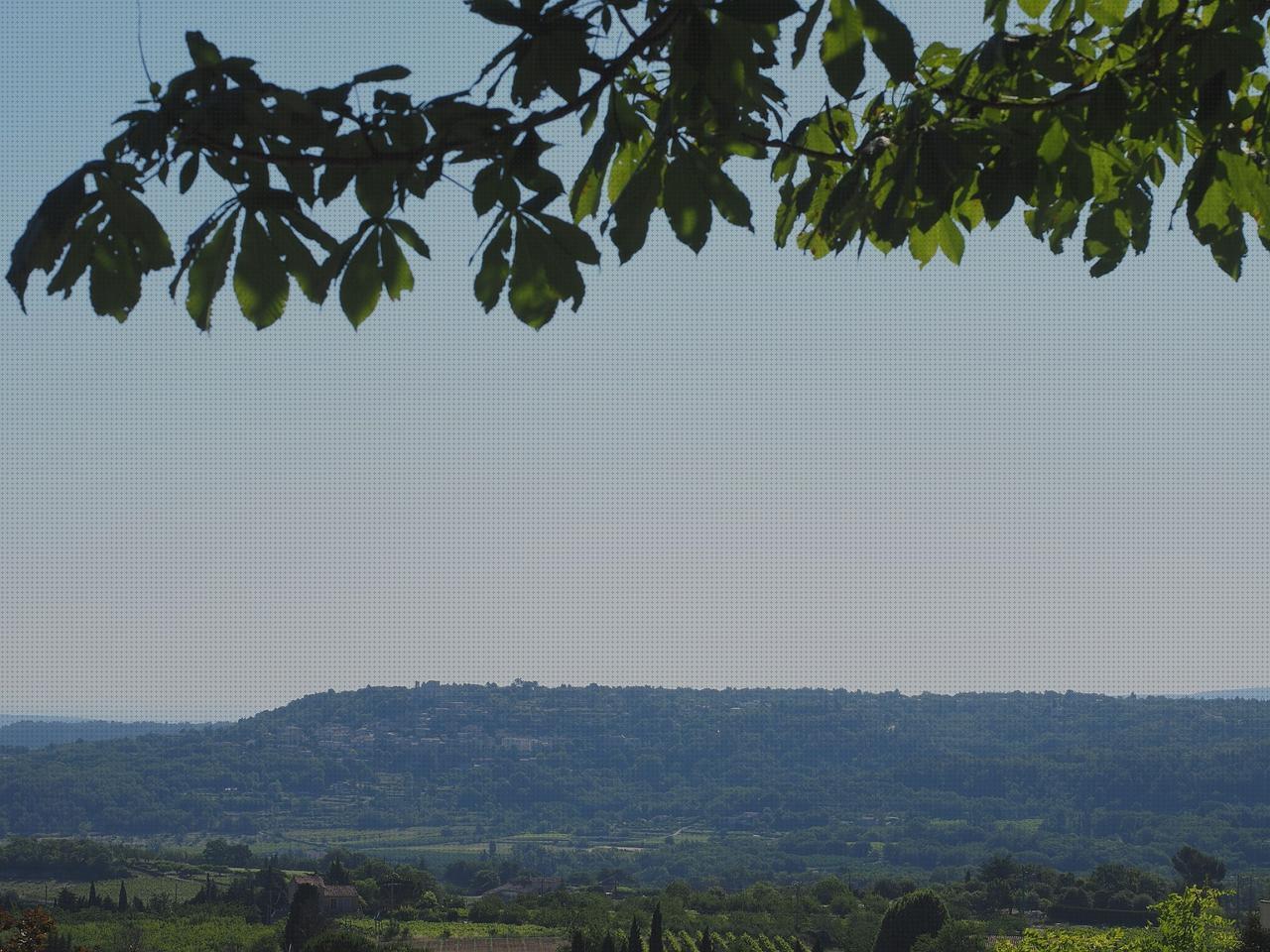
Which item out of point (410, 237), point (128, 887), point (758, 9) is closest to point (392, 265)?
point (410, 237)

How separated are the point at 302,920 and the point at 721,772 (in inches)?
3771

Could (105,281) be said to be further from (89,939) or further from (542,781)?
(542,781)

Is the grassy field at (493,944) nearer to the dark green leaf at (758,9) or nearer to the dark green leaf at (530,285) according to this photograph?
the dark green leaf at (530,285)

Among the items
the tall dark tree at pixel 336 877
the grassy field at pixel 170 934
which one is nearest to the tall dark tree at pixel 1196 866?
the tall dark tree at pixel 336 877

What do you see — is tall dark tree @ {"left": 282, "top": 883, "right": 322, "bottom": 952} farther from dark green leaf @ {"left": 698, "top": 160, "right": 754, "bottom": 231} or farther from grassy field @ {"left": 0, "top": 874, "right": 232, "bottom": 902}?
dark green leaf @ {"left": 698, "top": 160, "right": 754, "bottom": 231}

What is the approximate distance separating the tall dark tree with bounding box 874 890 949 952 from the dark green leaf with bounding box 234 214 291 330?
44593mm

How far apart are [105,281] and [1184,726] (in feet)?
459

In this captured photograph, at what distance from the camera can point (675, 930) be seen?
56.0m

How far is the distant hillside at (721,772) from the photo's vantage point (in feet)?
351

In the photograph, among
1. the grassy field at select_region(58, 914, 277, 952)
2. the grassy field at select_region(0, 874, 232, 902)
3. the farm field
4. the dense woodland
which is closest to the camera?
the dense woodland

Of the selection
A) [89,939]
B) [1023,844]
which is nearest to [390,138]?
[89,939]

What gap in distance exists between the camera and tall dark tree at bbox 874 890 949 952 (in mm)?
42312

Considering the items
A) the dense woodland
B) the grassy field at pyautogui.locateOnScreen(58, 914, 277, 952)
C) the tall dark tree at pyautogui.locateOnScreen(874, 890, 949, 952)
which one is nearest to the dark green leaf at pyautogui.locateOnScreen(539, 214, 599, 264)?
the dense woodland

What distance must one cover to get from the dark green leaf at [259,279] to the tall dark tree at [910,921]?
44.6 meters
